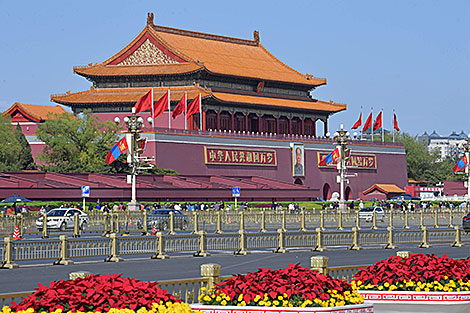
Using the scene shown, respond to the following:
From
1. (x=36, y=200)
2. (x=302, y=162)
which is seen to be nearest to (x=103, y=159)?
(x=36, y=200)

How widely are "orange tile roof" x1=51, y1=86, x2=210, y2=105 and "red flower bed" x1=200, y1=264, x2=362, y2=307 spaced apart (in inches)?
2635

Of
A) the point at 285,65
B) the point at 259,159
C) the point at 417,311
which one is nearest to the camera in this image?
the point at 417,311

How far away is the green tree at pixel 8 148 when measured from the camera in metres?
73.8

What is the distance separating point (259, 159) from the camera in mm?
80875

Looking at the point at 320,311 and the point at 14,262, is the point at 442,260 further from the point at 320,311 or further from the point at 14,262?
the point at 14,262

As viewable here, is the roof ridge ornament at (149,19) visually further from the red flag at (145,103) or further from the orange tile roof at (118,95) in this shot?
the red flag at (145,103)

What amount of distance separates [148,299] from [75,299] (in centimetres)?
77

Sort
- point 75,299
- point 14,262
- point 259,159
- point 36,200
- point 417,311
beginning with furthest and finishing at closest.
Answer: point 259,159 < point 36,200 < point 14,262 < point 417,311 < point 75,299

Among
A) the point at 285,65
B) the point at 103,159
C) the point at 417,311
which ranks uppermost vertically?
the point at 285,65

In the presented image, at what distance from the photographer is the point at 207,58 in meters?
85.6

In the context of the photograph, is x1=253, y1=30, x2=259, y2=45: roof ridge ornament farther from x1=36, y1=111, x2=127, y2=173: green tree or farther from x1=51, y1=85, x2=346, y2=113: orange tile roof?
x1=36, y1=111, x2=127, y2=173: green tree

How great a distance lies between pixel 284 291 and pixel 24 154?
6812 cm

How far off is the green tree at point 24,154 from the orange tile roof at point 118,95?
4.35m

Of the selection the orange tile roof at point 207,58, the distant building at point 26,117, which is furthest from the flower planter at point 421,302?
the distant building at point 26,117
